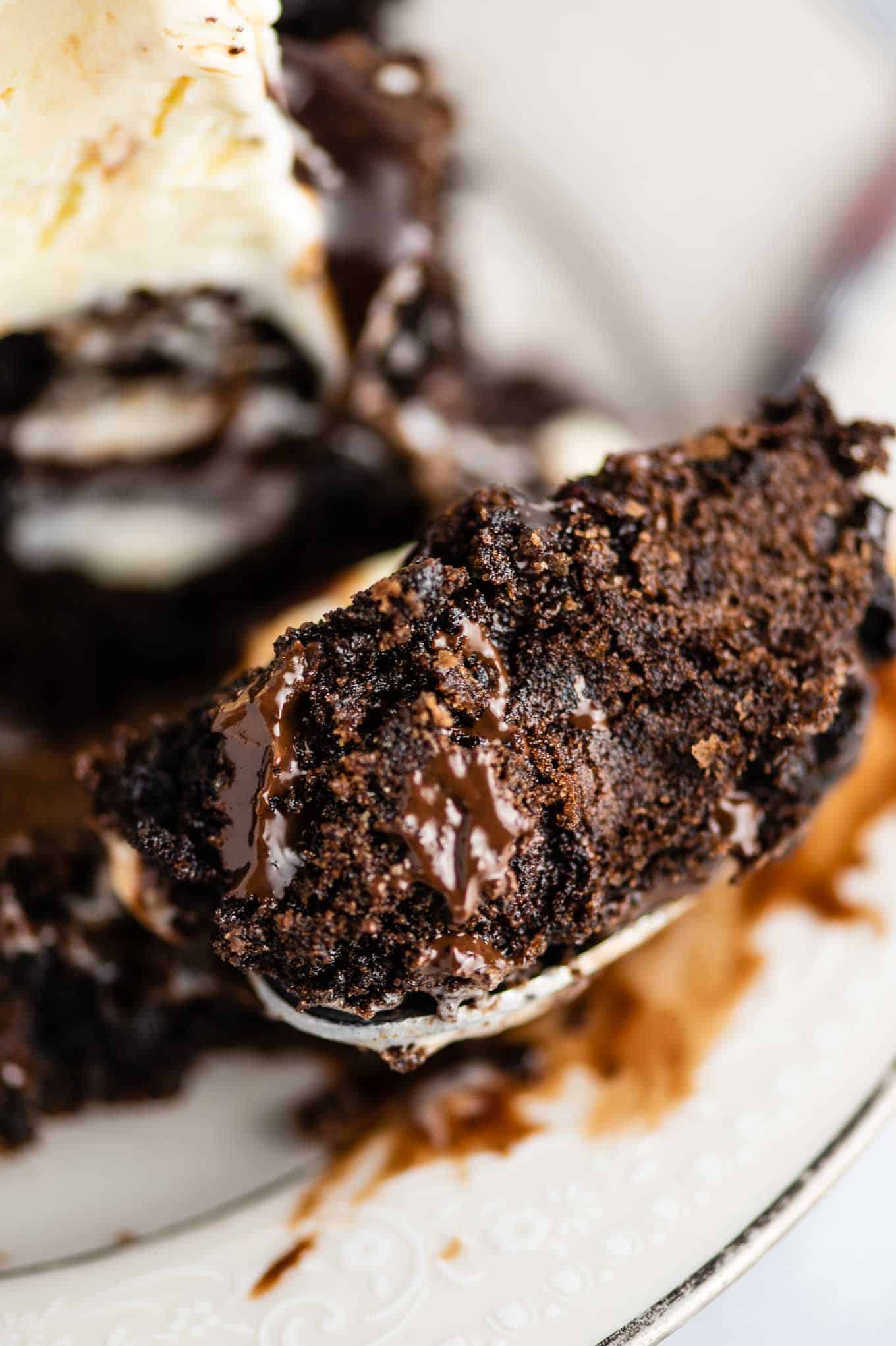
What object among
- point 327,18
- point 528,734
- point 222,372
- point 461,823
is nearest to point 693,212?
point 327,18

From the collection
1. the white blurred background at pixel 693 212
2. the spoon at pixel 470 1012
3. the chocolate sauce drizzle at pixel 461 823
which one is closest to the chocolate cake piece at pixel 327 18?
the white blurred background at pixel 693 212

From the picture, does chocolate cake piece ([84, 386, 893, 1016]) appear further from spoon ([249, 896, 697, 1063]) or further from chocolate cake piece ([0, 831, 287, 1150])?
chocolate cake piece ([0, 831, 287, 1150])

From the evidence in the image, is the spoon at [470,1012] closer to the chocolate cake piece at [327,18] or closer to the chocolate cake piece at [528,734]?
the chocolate cake piece at [528,734]

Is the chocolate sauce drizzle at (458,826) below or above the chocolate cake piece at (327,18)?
below

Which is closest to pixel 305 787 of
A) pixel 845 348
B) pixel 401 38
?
pixel 845 348

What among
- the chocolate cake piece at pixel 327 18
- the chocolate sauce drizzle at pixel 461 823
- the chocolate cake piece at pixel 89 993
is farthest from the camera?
the chocolate cake piece at pixel 327 18
